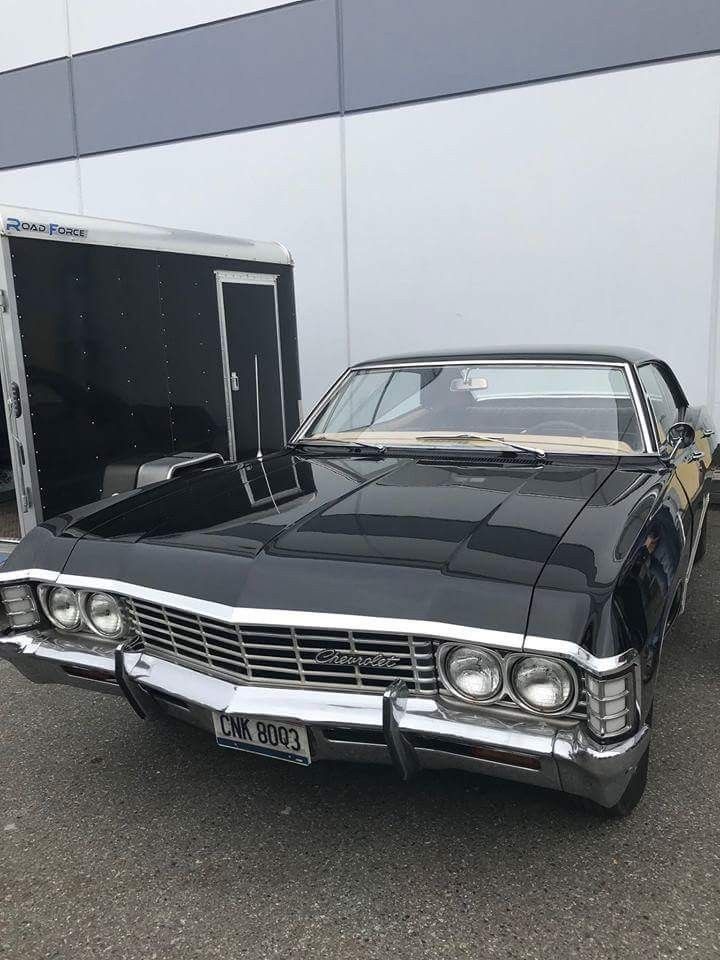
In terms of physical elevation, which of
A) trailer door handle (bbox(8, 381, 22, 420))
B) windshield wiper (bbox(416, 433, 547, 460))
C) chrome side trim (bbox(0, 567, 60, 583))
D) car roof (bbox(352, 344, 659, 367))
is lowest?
chrome side trim (bbox(0, 567, 60, 583))

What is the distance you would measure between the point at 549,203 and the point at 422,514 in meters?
5.56

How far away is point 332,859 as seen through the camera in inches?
99.4

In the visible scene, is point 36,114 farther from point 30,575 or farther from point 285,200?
point 30,575

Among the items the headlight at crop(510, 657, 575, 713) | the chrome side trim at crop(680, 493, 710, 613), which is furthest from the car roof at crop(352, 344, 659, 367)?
the headlight at crop(510, 657, 575, 713)

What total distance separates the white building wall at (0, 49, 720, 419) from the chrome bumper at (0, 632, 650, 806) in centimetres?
567

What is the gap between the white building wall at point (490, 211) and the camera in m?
6.89

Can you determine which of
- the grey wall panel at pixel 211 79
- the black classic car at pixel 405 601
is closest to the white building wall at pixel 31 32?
the grey wall panel at pixel 211 79

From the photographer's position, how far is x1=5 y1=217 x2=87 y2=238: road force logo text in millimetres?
4258

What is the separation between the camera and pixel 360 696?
2328 mm

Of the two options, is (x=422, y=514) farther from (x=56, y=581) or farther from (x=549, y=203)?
(x=549, y=203)

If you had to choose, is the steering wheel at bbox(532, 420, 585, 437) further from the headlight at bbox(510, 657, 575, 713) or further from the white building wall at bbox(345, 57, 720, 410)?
the white building wall at bbox(345, 57, 720, 410)

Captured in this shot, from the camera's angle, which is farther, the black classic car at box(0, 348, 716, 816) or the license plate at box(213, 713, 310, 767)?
the license plate at box(213, 713, 310, 767)

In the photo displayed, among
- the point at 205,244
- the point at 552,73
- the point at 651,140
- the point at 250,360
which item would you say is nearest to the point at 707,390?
the point at 651,140

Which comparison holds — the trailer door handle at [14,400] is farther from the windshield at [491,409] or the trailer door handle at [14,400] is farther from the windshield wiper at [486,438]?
the windshield wiper at [486,438]
